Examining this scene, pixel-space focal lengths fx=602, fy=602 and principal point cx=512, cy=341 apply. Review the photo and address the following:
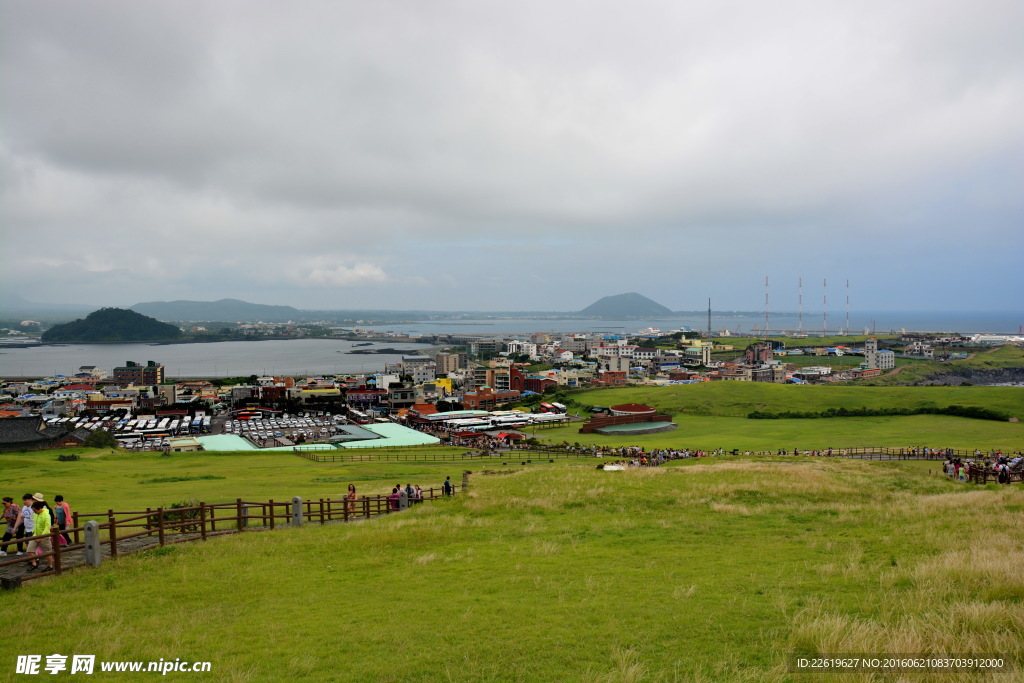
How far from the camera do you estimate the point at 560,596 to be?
10328 mm

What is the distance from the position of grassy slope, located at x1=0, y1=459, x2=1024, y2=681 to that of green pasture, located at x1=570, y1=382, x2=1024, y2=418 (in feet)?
207

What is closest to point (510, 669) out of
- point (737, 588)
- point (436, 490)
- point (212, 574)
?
point (737, 588)

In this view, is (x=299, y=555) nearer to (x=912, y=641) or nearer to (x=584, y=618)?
(x=584, y=618)

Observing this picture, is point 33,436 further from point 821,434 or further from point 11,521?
point 821,434

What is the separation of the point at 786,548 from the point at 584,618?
6726 mm

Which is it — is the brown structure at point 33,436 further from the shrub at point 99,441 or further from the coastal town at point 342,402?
the shrub at point 99,441

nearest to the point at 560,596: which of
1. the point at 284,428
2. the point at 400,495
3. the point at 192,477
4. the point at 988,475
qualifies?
the point at 400,495

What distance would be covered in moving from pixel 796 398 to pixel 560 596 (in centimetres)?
7949

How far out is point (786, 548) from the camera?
13.6 meters

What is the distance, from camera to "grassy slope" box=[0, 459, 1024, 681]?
25.7 ft

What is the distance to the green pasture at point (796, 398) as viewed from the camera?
240 ft

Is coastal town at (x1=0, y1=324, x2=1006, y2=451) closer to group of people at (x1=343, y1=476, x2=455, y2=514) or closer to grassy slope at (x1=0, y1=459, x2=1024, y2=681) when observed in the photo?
group of people at (x1=343, y1=476, x2=455, y2=514)

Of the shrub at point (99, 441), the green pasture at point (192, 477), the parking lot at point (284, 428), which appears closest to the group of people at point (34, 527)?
the green pasture at point (192, 477)

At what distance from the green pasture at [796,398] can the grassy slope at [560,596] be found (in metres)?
62.9
